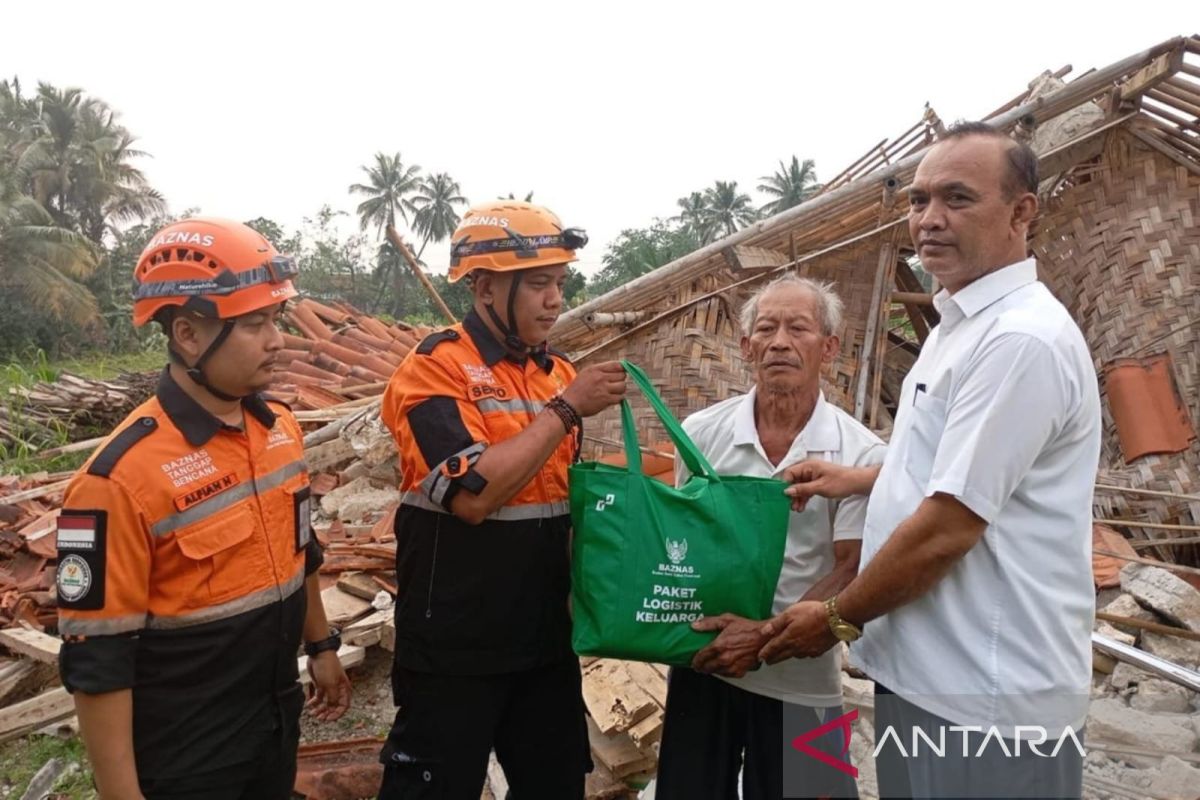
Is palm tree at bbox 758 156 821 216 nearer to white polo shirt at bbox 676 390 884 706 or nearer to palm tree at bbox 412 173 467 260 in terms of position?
palm tree at bbox 412 173 467 260

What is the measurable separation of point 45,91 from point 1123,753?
140 ft

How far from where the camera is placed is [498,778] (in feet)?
11.3

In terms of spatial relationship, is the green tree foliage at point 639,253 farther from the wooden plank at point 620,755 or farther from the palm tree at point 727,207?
the wooden plank at point 620,755

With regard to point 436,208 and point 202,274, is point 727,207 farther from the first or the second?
point 202,274

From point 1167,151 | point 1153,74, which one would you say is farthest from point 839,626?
point 1167,151

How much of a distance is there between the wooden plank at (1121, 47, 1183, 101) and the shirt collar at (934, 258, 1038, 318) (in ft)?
14.3

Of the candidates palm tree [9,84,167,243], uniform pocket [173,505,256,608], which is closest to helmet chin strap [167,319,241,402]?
uniform pocket [173,505,256,608]

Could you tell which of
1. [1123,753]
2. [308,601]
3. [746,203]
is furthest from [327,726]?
[746,203]

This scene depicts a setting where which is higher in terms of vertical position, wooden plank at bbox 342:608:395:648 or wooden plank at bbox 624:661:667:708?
wooden plank at bbox 342:608:395:648

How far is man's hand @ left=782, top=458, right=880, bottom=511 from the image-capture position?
6.96ft

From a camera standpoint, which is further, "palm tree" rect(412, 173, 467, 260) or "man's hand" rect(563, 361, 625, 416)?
"palm tree" rect(412, 173, 467, 260)

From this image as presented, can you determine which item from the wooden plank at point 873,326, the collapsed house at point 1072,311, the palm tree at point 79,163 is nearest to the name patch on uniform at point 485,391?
the collapsed house at point 1072,311

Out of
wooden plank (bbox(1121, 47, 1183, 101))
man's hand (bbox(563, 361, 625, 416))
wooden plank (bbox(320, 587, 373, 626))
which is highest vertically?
wooden plank (bbox(1121, 47, 1183, 101))

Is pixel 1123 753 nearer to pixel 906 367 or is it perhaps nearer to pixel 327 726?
pixel 327 726
